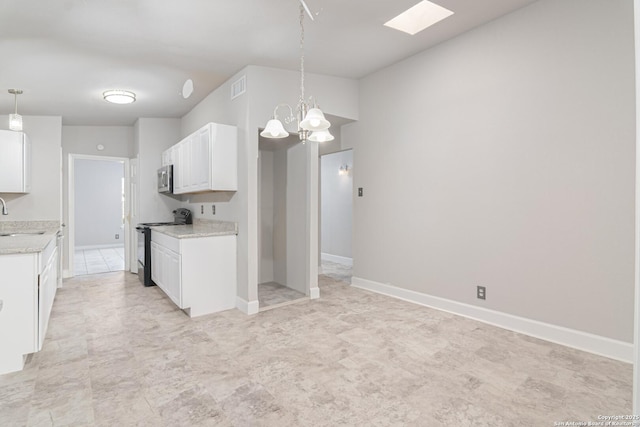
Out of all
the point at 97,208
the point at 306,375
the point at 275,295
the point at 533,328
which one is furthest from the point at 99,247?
the point at 533,328

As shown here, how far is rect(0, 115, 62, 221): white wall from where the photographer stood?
4.98m

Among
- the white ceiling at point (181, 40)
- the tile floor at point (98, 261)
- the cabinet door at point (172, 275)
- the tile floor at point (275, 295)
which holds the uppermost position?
the white ceiling at point (181, 40)

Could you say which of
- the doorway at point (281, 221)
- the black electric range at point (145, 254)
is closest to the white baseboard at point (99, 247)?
the black electric range at point (145, 254)

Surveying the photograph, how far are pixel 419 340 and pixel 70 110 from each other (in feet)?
18.5

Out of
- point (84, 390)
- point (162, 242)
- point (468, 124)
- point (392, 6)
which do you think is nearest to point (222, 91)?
point (162, 242)

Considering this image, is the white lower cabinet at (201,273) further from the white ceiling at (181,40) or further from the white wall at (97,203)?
the white wall at (97,203)

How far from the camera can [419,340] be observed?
2945 millimetres

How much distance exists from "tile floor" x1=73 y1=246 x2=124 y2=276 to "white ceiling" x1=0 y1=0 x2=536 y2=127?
312 cm

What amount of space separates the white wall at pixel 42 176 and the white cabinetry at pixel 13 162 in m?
0.54

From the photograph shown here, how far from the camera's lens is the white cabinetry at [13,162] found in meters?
4.36

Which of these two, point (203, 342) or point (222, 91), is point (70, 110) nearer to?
point (222, 91)

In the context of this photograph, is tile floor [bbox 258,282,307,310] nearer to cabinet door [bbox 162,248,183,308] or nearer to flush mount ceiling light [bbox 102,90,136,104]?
cabinet door [bbox 162,248,183,308]

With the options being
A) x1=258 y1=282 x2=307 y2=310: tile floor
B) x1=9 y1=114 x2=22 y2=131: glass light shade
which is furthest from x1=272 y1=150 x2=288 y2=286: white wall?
x1=9 y1=114 x2=22 y2=131: glass light shade

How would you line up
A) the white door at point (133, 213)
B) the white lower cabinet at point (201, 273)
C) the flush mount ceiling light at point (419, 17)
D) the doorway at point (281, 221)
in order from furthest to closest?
1. the white door at point (133, 213)
2. the doorway at point (281, 221)
3. the white lower cabinet at point (201, 273)
4. the flush mount ceiling light at point (419, 17)
